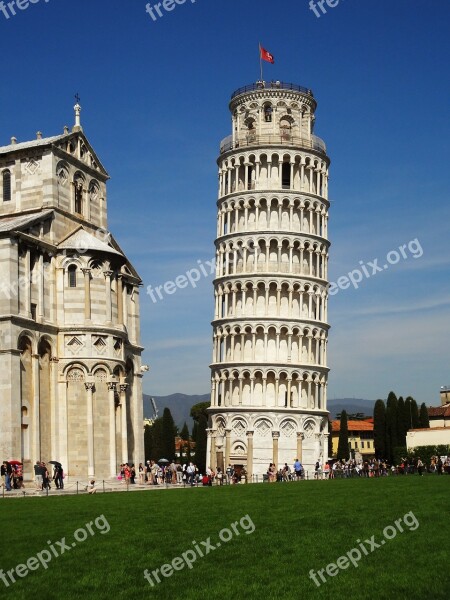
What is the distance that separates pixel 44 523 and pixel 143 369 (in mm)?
36232

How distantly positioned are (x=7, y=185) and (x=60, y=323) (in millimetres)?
10304

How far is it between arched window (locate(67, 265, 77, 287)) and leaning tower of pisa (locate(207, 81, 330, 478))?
34.4m

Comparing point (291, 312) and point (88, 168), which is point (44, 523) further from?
point (291, 312)

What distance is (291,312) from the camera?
85.8m

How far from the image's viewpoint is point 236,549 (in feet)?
62.8

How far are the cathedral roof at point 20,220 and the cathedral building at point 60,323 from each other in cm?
8

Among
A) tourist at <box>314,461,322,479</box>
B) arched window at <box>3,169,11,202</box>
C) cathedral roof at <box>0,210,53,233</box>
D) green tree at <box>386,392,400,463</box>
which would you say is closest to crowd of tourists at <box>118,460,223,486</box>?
tourist at <box>314,461,322,479</box>

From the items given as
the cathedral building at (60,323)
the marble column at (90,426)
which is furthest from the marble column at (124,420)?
the marble column at (90,426)

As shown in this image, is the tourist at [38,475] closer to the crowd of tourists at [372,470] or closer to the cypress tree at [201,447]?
the crowd of tourists at [372,470]

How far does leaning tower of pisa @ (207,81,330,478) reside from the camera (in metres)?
84.0

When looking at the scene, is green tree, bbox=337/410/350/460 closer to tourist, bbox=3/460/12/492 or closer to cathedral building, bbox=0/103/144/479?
cathedral building, bbox=0/103/144/479

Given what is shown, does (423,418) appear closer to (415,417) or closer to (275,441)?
(415,417)

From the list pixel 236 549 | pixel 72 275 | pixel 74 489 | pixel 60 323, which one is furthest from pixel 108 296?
pixel 236 549

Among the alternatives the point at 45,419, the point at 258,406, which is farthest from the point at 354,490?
the point at 258,406
